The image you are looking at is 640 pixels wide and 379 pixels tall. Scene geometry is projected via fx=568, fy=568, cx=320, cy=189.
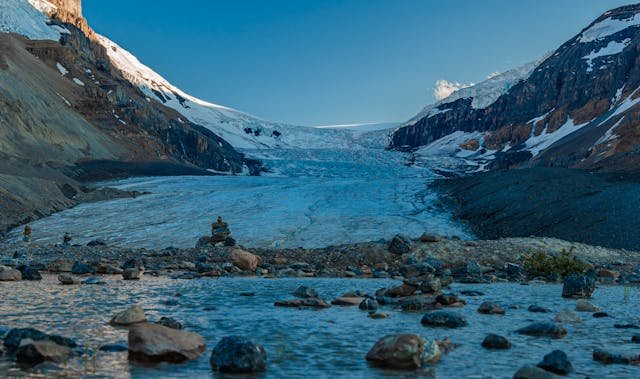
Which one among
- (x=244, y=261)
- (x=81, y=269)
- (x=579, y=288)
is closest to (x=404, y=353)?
(x=579, y=288)

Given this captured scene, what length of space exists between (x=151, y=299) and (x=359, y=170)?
84.1 metres

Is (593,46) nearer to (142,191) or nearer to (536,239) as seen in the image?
(142,191)

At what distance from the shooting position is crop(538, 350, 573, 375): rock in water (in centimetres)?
492

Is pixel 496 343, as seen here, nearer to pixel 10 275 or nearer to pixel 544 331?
pixel 544 331

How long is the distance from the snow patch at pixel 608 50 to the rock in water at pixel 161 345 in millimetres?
154187

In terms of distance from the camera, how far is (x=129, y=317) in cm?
713

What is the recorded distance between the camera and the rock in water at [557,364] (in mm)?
4922

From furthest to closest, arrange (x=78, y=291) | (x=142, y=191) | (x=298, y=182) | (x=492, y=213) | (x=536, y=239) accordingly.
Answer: (x=298, y=182) < (x=142, y=191) < (x=492, y=213) < (x=536, y=239) < (x=78, y=291)

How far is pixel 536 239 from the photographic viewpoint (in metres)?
18.5

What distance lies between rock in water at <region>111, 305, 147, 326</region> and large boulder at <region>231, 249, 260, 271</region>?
835 centimetres

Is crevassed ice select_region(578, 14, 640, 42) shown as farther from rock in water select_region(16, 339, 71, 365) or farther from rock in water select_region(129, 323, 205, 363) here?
rock in water select_region(16, 339, 71, 365)

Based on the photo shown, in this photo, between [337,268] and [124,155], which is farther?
[124,155]

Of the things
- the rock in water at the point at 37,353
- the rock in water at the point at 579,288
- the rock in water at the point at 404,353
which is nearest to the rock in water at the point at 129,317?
the rock in water at the point at 37,353

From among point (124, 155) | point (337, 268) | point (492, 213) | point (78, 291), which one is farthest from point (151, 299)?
point (124, 155)
